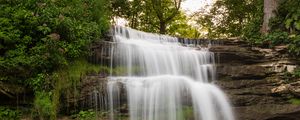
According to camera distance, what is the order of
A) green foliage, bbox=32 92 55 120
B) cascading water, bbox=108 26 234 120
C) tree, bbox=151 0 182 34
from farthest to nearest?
tree, bbox=151 0 182 34 < cascading water, bbox=108 26 234 120 < green foliage, bbox=32 92 55 120

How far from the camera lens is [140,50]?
40.4 feet

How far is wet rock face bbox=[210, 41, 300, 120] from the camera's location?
1131 cm

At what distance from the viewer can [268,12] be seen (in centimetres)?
1517

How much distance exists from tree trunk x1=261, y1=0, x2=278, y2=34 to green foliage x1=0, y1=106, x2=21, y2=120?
9.36 metres

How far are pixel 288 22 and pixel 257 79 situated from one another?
294cm

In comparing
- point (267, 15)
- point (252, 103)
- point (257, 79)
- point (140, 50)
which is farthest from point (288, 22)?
point (140, 50)

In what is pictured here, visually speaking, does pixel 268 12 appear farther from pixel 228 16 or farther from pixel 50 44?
pixel 50 44

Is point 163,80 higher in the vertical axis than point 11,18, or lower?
lower

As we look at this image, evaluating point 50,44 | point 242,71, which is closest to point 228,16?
point 242,71

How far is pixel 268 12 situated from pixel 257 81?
4.07 m

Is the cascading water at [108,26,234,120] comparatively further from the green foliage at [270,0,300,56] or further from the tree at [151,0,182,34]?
the tree at [151,0,182,34]

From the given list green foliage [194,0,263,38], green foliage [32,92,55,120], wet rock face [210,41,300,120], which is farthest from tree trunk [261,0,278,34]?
green foliage [32,92,55,120]

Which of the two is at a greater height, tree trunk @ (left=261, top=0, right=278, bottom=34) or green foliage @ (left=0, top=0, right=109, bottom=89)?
tree trunk @ (left=261, top=0, right=278, bottom=34)

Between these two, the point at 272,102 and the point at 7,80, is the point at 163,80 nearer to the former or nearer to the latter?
the point at 272,102
